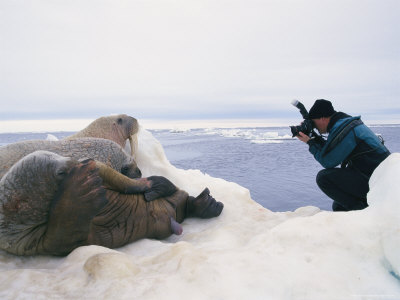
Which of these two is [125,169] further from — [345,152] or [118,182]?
[345,152]

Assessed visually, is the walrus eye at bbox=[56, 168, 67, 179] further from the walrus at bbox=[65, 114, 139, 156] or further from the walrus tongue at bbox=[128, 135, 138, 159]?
the walrus at bbox=[65, 114, 139, 156]

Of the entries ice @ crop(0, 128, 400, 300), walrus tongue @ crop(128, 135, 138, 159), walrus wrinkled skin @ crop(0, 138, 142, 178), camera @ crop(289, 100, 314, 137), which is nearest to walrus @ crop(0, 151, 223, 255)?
ice @ crop(0, 128, 400, 300)

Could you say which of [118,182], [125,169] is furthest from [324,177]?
[125,169]

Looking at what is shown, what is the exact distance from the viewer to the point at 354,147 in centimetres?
306

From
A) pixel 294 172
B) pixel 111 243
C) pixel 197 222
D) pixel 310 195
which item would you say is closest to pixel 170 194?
pixel 197 222

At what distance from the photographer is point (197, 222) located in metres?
3.43

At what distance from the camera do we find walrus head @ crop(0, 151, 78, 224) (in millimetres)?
2123

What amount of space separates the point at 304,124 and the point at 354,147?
654 millimetres

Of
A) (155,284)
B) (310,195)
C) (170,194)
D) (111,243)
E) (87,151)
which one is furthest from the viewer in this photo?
(310,195)

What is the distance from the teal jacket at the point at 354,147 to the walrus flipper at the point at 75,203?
2.39 m

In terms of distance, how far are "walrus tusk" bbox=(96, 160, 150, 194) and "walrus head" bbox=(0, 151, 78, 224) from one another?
1.55 ft

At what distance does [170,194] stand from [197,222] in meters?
0.46

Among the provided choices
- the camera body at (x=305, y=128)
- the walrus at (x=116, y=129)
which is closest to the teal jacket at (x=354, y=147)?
the camera body at (x=305, y=128)

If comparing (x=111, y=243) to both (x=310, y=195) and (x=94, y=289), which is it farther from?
(x=310, y=195)
